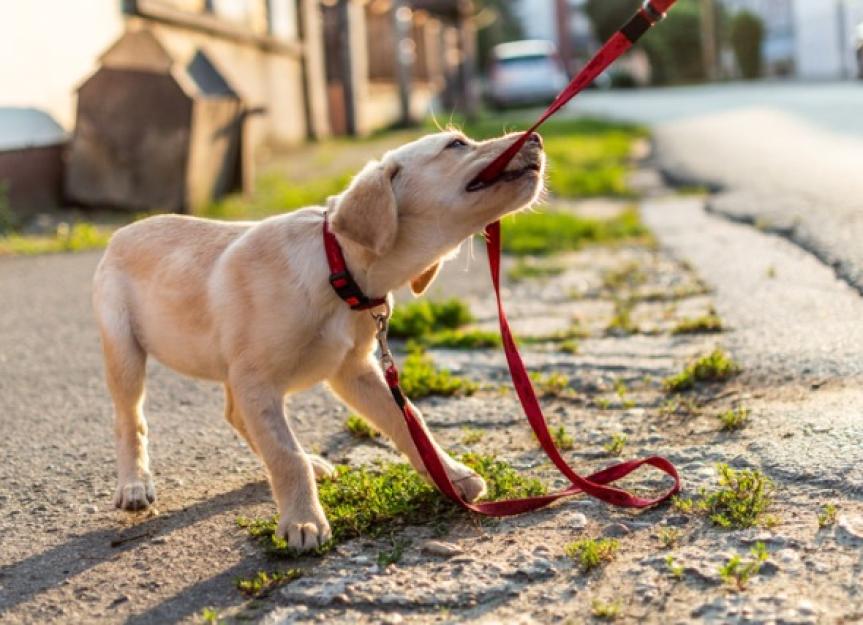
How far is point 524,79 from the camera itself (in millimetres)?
29500

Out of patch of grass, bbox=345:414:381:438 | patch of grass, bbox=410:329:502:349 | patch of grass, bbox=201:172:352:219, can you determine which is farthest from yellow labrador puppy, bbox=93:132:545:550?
patch of grass, bbox=201:172:352:219

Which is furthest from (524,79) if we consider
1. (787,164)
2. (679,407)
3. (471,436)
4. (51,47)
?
(471,436)

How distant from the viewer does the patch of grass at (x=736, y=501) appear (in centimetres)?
261

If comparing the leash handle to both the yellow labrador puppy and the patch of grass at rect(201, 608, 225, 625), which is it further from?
the patch of grass at rect(201, 608, 225, 625)

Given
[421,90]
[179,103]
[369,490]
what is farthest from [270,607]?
[421,90]

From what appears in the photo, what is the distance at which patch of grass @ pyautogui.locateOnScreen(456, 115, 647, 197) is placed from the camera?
10.0 metres

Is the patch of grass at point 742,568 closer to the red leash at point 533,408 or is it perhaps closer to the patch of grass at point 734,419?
the red leash at point 533,408

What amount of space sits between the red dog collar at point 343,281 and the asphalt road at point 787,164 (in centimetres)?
267

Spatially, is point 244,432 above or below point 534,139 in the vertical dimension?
below

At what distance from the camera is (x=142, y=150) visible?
8836 mm

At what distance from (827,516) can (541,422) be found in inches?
29.5

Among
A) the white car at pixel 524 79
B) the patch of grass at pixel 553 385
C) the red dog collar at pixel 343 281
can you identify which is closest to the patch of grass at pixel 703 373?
the patch of grass at pixel 553 385

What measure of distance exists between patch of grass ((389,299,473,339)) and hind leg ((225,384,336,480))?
155 centimetres

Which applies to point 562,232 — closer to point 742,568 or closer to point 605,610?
point 742,568
